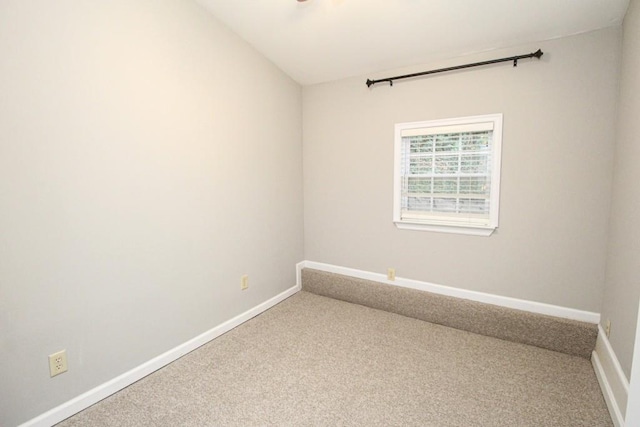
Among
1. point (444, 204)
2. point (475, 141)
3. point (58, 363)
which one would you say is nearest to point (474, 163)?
point (475, 141)

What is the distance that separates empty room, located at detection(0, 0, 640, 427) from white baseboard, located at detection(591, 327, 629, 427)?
20 millimetres

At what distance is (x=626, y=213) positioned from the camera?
5.92ft

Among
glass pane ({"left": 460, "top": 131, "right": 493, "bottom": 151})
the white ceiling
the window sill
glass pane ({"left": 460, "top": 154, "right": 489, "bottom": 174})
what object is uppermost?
the white ceiling

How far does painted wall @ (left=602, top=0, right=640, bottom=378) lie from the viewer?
1625 mm

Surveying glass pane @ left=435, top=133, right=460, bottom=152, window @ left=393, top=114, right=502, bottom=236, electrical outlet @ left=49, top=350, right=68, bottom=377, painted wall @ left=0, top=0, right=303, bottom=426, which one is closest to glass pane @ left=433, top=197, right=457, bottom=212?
window @ left=393, top=114, right=502, bottom=236

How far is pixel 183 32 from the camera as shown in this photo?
2.22 m

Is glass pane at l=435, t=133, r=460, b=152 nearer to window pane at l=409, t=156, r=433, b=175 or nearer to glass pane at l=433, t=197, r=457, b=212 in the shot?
window pane at l=409, t=156, r=433, b=175

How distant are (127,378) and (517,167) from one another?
3268mm

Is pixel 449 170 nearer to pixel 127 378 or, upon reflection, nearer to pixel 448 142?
pixel 448 142

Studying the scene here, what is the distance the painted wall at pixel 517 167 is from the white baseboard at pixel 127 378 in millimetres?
1520

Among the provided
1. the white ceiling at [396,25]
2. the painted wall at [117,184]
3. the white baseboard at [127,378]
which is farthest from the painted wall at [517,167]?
the white baseboard at [127,378]

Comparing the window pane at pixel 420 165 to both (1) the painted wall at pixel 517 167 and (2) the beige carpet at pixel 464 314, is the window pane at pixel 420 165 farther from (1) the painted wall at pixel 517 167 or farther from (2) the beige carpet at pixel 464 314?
(2) the beige carpet at pixel 464 314

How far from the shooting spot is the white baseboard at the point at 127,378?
→ 5.45 ft

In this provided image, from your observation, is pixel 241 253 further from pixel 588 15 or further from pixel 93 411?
pixel 588 15
